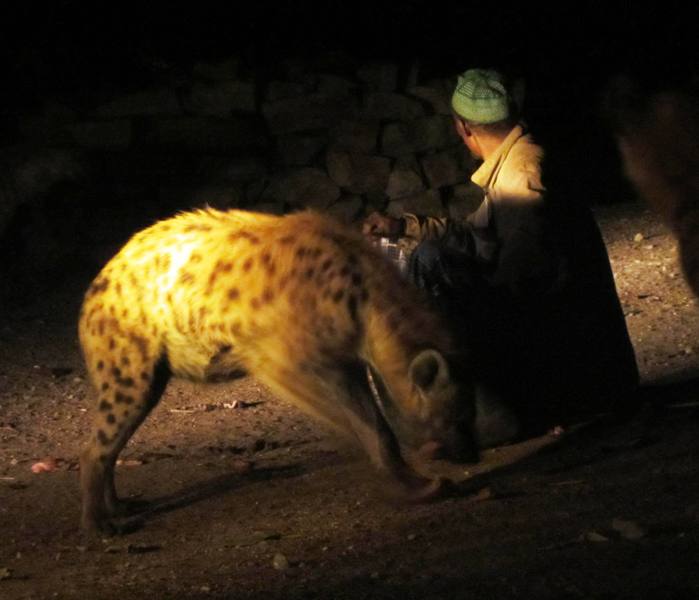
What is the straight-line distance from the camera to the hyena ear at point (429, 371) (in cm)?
400

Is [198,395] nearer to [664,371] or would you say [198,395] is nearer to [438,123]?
[664,371]

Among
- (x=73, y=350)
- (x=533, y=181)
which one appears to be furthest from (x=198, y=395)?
(x=533, y=181)

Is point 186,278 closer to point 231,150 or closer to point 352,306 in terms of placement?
point 352,306

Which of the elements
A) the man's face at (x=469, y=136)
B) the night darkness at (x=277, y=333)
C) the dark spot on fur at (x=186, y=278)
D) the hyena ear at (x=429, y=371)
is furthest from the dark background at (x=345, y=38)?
the hyena ear at (x=429, y=371)

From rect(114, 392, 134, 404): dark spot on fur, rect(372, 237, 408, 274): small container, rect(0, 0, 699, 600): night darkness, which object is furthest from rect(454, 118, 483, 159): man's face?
rect(114, 392, 134, 404): dark spot on fur

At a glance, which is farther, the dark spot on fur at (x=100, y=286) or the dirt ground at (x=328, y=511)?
the dark spot on fur at (x=100, y=286)

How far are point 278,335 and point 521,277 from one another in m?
0.76

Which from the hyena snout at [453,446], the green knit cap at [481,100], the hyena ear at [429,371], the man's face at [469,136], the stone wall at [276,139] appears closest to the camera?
the hyena ear at [429,371]

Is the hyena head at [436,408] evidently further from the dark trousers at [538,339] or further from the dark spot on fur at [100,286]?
the dark spot on fur at [100,286]

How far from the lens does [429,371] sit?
403cm

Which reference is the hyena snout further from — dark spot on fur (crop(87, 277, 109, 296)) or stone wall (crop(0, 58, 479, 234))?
stone wall (crop(0, 58, 479, 234))

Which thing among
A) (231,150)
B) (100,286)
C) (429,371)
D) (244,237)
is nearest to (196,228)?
(244,237)

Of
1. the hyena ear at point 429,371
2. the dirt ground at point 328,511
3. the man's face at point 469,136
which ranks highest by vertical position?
the man's face at point 469,136

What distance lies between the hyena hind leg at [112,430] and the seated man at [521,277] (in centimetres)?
79
